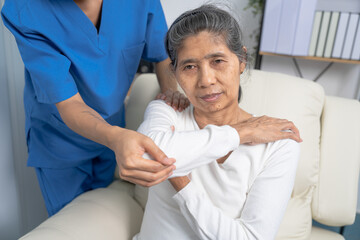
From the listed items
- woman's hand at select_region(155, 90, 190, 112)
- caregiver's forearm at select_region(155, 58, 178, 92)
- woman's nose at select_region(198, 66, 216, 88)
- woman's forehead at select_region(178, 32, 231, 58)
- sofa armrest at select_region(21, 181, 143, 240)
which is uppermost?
woman's forehead at select_region(178, 32, 231, 58)

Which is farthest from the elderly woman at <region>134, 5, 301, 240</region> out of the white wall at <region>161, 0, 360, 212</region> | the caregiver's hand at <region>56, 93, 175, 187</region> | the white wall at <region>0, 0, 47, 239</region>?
the white wall at <region>161, 0, 360, 212</region>

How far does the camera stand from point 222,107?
0.82 metres

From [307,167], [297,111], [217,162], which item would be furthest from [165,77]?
[307,167]

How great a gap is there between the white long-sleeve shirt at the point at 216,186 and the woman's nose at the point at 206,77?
14 cm

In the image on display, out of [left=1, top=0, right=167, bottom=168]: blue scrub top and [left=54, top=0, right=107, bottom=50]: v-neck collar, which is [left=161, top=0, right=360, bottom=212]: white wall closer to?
[left=1, top=0, right=167, bottom=168]: blue scrub top

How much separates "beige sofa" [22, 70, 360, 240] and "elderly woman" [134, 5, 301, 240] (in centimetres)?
26

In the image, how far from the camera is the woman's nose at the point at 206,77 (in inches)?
30.4

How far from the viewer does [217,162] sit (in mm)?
836

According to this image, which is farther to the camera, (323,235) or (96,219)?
(323,235)

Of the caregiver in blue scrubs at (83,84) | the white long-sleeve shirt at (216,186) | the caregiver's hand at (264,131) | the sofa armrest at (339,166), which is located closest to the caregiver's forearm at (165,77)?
the caregiver in blue scrubs at (83,84)

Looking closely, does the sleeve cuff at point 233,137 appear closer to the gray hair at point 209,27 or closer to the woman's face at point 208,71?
the woman's face at point 208,71

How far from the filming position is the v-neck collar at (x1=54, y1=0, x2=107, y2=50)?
84 centimetres

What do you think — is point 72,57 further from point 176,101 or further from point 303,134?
point 303,134

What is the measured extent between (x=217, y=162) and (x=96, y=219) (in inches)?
19.9
